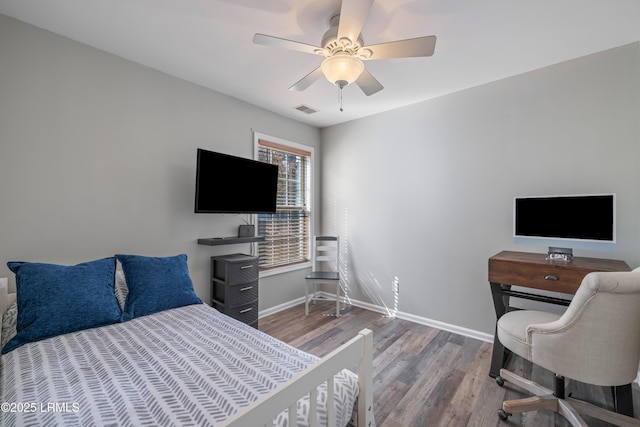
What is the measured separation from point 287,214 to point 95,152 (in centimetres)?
219

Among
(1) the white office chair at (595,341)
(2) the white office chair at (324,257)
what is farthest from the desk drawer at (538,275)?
(2) the white office chair at (324,257)

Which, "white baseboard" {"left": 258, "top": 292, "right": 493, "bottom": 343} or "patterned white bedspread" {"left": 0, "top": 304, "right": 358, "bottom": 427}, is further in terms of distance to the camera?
"white baseboard" {"left": 258, "top": 292, "right": 493, "bottom": 343}

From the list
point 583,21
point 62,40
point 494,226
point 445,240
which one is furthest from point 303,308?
point 583,21

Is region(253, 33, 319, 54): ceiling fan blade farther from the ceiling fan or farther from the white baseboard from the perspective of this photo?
the white baseboard

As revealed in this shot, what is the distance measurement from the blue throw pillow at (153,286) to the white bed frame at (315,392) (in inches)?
58.6

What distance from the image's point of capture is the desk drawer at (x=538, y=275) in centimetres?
190

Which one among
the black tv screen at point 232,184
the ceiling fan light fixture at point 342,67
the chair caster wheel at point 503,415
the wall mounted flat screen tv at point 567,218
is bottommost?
the chair caster wheel at point 503,415

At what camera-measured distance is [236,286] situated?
8.96 ft

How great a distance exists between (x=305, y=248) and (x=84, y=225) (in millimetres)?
2586

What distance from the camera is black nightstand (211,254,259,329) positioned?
8.79 ft

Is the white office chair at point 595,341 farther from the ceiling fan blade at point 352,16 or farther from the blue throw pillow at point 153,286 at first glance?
the blue throw pillow at point 153,286

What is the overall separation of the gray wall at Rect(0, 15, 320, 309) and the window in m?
0.62

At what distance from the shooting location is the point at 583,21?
6.09 feet

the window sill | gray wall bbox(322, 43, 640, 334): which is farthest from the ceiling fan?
the window sill
